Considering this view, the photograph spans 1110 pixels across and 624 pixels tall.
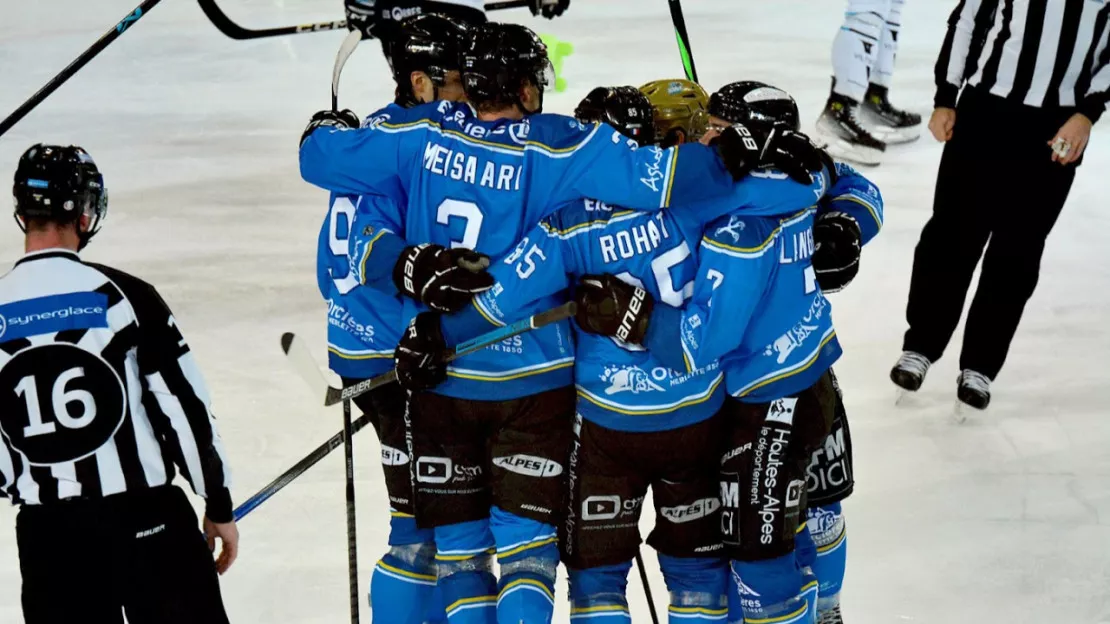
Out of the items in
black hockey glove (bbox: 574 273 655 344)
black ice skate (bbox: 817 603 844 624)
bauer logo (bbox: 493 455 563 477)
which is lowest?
black ice skate (bbox: 817 603 844 624)

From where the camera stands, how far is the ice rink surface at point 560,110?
2.93 meters

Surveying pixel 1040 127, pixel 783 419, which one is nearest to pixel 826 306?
pixel 783 419

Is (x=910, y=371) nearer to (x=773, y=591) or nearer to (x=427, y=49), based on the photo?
(x=773, y=591)

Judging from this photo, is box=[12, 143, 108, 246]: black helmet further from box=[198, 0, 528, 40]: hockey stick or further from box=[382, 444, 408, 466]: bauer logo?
box=[198, 0, 528, 40]: hockey stick

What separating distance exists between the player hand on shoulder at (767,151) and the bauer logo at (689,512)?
56 cm

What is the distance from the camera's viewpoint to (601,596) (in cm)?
226

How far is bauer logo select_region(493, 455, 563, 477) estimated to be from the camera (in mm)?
2260

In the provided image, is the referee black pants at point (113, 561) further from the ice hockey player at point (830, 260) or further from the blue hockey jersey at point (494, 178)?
the ice hockey player at point (830, 260)

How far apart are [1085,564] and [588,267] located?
1480 mm

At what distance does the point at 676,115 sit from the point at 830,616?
0.95 m

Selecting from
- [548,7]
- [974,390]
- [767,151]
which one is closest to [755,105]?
[767,151]

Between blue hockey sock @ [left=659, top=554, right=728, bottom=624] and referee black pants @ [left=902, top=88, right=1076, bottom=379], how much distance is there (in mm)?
1652

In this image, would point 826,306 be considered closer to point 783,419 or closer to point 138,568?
point 783,419

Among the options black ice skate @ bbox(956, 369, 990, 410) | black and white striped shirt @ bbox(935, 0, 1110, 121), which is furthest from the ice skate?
black and white striped shirt @ bbox(935, 0, 1110, 121)
